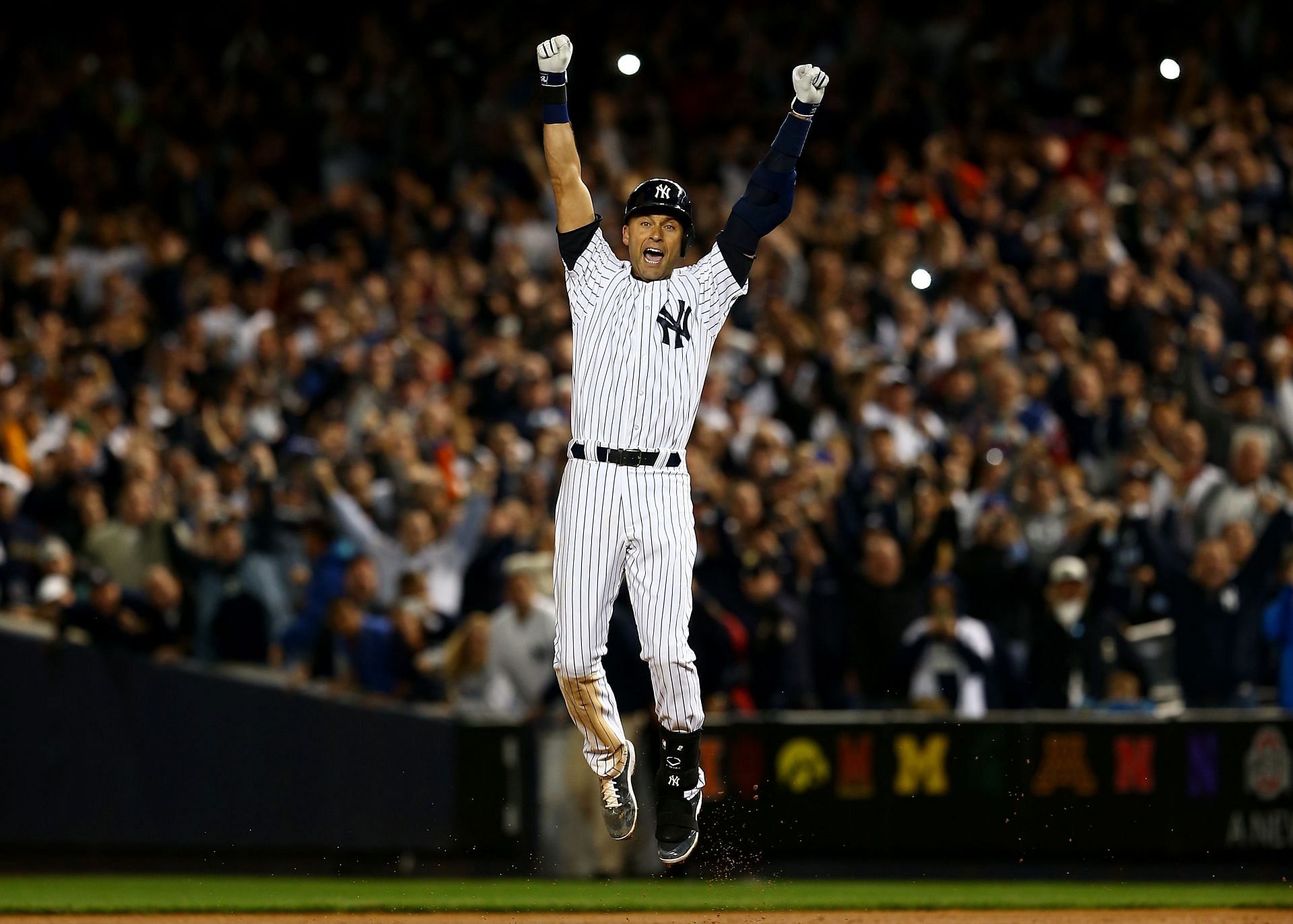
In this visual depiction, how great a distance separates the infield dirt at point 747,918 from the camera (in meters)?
9.89

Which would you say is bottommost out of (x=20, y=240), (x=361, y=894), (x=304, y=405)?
(x=361, y=894)

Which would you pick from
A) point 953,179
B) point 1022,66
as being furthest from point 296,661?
point 1022,66

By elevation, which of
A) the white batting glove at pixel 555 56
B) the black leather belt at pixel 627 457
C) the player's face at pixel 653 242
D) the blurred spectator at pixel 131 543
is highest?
the white batting glove at pixel 555 56

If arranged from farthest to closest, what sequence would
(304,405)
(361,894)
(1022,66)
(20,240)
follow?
1. (1022,66)
2. (20,240)
3. (304,405)
4. (361,894)

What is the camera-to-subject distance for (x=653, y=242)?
25.5 feet

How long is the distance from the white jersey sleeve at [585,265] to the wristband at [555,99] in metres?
0.43

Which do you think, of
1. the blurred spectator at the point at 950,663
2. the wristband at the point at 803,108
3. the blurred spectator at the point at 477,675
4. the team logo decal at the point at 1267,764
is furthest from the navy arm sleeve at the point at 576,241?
the team logo decal at the point at 1267,764

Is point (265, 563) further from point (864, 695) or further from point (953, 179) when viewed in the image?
point (953, 179)

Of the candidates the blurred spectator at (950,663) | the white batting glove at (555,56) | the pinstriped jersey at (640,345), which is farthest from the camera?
the blurred spectator at (950,663)

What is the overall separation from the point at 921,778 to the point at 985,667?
0.77 metres

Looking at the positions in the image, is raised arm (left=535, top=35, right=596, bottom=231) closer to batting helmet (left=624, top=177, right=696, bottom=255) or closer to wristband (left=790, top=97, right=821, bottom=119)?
batting helmet (left=624, top=177, right=696, bottom=255)

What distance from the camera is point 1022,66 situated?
682 inches

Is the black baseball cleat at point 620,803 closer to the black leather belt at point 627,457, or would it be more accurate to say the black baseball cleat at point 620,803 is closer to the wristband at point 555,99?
the black leather belt at point 627,457

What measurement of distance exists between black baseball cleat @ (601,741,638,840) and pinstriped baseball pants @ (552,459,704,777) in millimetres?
313
